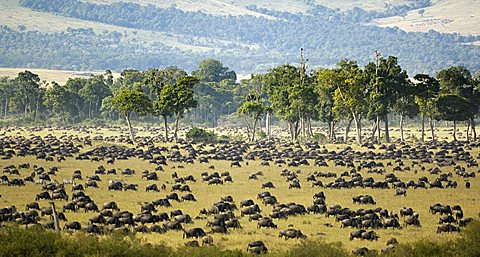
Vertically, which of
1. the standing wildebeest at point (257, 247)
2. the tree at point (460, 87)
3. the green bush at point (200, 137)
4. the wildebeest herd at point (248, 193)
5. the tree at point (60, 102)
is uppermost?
the tree at point (460, 87)

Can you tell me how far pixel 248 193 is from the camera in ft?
143

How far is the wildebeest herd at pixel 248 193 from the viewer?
3055cm

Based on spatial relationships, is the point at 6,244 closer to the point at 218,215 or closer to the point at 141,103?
the point at 218,215

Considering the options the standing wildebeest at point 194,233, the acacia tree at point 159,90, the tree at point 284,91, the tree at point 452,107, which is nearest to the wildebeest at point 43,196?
the standing wildebeest at point 194,233

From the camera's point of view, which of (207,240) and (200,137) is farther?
(200,137)

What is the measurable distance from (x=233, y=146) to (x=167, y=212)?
146 ft

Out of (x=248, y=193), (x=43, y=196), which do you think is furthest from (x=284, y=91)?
(x=43, y=196)

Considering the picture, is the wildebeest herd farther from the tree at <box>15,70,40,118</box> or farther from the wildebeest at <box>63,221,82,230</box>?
the tree at <box>15,70,40,118</box>

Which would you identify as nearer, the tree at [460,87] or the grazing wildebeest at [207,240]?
the grazing wildebeest at [207,240]

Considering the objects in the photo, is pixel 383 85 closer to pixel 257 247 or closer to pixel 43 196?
pixel 43 196

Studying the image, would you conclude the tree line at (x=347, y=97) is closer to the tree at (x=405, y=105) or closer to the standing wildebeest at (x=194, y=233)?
the tree at (x=405, y=105)

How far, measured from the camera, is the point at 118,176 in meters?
51.3

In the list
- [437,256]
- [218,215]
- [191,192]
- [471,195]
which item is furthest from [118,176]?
[437,256]

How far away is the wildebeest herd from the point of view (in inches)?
1203
